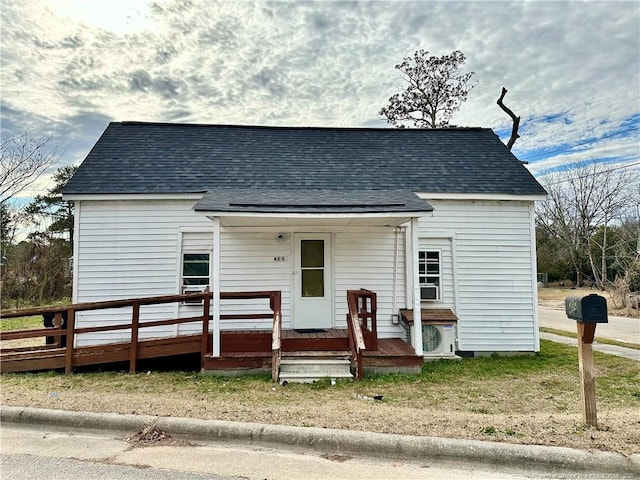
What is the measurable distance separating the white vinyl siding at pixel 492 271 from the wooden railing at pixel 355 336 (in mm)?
2855

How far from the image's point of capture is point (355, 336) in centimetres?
619

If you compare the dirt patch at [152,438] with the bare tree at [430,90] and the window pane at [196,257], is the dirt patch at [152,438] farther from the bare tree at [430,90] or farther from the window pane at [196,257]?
the bare tree at [430,90]

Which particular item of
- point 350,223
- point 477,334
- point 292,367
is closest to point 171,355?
point 292,367

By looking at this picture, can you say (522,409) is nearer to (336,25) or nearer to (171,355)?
(171,355)

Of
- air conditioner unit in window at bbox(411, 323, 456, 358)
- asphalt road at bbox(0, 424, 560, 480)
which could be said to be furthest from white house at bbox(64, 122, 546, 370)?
asphalt road at bbox(0, 424, 560, 480)

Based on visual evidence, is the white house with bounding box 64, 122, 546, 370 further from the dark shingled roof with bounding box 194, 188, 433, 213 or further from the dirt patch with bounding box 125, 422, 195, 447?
the dirt patch with bounding box 125, 422, 195, 447

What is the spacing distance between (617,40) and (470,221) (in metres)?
7.68

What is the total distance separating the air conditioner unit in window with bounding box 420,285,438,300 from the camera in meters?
8.41

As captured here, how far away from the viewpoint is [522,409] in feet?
15.7

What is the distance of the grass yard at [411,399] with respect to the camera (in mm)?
3627

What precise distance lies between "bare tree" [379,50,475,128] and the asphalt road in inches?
822

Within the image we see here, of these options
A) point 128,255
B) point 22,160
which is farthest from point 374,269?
point 22,160

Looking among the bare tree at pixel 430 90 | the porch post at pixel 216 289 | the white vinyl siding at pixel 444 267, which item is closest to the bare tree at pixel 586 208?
the bare tree at pixel 430 90

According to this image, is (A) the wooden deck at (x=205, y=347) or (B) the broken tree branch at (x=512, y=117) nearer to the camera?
(A) the wooden deck at (x=205, y=347)
